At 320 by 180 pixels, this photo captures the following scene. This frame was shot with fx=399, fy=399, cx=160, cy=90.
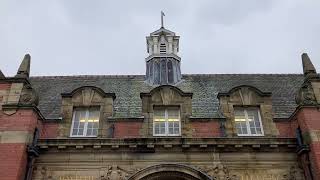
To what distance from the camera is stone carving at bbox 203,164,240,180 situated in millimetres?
16156

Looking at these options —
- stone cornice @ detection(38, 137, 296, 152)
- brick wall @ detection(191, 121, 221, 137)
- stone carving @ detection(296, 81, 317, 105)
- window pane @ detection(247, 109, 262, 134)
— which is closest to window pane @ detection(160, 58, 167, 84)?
brick wall @ detection(191, 121, 221, 137)

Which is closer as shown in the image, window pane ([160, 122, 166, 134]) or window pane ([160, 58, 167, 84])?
window pane ([160, 122, 166, 134])

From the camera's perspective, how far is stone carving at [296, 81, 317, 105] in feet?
57.2

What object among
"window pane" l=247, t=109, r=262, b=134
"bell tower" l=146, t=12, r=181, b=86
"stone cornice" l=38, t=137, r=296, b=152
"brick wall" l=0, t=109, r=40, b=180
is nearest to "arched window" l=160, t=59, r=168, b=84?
"bell tower" l=146, t=12, r=181, b=86

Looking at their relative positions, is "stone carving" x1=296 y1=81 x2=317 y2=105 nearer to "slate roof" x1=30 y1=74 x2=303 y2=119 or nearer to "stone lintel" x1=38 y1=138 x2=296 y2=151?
"slate roof" x1=30 y1=74 x2=303 y2=119

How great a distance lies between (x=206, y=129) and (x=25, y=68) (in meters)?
9.07

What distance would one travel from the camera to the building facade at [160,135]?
53.4ft

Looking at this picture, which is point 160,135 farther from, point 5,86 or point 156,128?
point 5,86

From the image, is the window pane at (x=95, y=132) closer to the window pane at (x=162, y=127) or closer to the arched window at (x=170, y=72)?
the window pane at (x=162, y=127)

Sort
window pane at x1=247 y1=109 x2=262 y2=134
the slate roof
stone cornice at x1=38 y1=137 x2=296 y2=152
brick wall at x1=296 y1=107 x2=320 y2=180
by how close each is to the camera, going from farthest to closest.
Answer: the slate roof, window pane at x1=247 y1=109 x2=262 y2=134, stone cornice at x1=38 y1=137 x2=296 y2=152, brick wall at x1=296 y1=107 x2=320 y2=180

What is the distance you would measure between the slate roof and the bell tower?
26.5 inches

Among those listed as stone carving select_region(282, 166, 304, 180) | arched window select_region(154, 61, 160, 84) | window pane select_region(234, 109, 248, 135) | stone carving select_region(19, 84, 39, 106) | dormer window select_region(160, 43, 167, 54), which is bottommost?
stone carving select_region(282, 166, 304, 180)

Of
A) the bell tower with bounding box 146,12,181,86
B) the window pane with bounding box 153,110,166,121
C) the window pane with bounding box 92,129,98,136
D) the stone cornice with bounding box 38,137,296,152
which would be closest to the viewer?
the stone cornice with bounding box 38,137,296,152

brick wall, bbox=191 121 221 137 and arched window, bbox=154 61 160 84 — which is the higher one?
arched window, bbox=154 61 160 84
